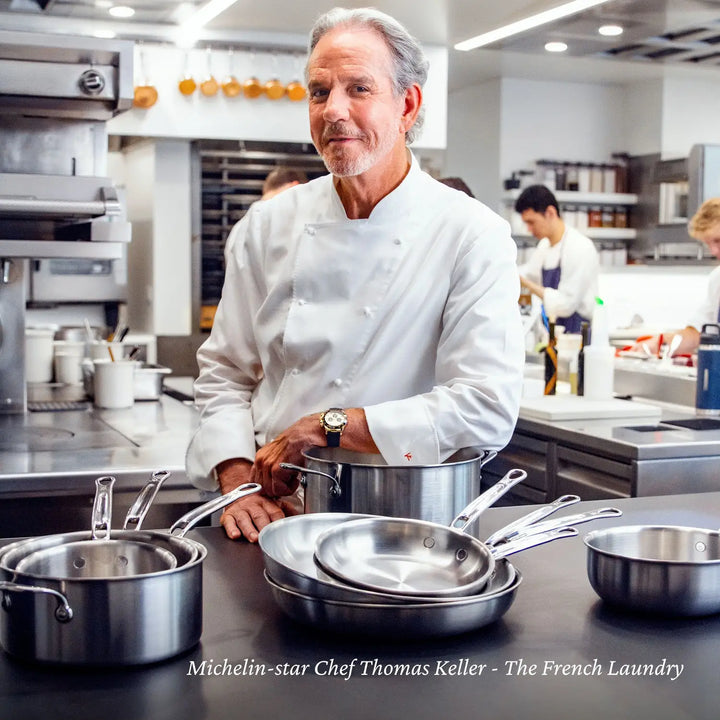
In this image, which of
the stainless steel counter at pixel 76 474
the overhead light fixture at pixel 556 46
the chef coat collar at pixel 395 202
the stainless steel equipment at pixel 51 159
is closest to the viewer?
the chef coat collar at pixel 395 202

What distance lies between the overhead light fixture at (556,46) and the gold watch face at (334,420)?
2.94m

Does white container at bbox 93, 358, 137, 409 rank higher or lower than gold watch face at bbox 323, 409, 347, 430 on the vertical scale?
lower

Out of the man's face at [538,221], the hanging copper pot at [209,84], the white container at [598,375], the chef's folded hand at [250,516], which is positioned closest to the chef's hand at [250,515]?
the chef's folded hand at [250,516]

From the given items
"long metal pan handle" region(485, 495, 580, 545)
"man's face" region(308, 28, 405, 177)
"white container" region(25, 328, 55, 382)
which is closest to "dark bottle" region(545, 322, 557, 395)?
"white container" region(25, 328, 55, 382)

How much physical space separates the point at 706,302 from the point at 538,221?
62.5 inches

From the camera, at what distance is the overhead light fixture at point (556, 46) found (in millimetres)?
4195

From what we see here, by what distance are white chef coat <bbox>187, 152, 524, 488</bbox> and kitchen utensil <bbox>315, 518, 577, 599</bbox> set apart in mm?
481

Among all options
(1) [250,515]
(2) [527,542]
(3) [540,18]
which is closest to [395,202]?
(1) [250,515]

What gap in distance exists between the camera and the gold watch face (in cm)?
169

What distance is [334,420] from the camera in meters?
1.69

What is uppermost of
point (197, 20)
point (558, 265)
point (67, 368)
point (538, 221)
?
point (197, 20)

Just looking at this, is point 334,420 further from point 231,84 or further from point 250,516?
point 231,84

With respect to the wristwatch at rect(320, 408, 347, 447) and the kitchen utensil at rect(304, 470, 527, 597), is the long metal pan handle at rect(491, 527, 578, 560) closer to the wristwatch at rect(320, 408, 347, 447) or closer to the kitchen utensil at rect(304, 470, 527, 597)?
the kitchen utensil at rect(304, 470, 527, 597)

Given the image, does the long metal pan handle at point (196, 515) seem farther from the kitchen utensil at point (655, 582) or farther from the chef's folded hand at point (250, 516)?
the kitchen utensil at point (655, 582)
